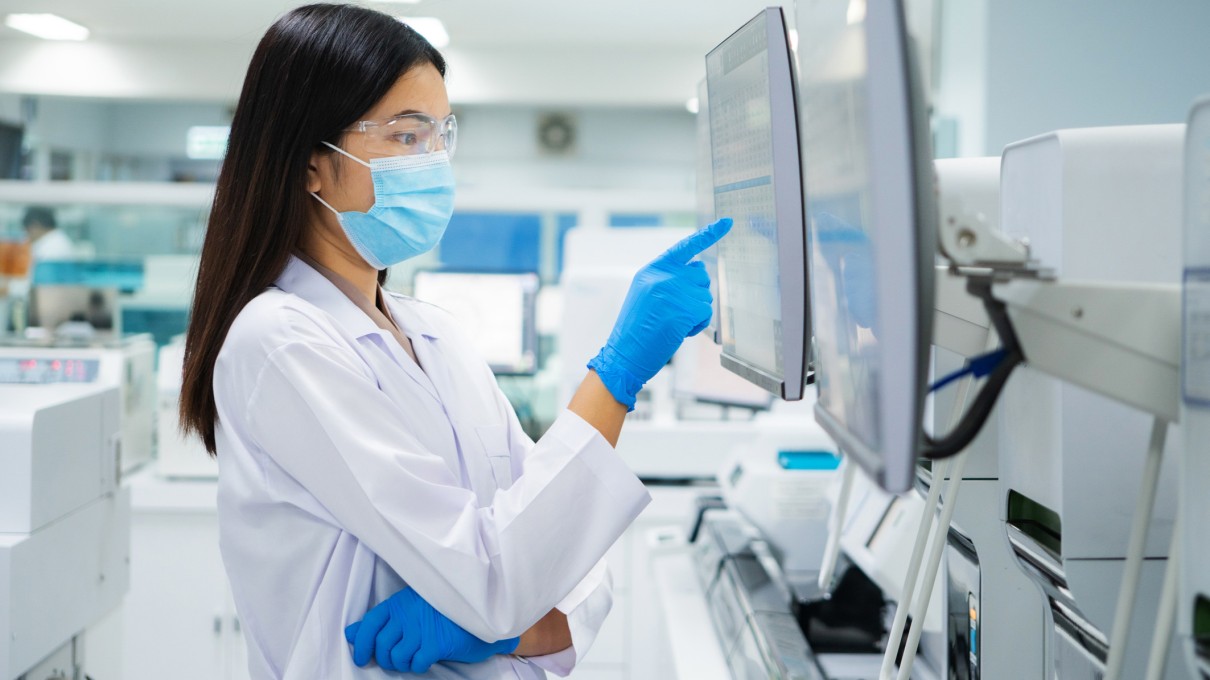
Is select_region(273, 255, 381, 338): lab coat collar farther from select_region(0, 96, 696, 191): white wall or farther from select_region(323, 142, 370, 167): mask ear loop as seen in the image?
select_region(0, 96, 696, 191): white wall

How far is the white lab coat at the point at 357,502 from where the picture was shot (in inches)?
36.3

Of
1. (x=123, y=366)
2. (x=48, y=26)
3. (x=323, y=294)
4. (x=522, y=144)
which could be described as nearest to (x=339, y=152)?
(x=323, y=294)

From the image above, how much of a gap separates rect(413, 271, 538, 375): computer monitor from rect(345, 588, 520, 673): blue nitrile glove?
2.33 metres

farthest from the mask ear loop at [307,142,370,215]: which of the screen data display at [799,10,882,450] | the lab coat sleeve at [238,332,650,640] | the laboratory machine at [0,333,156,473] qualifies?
the laboratory machine at [0,333,156,473]

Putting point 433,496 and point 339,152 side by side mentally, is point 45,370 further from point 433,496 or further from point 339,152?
point 433,496

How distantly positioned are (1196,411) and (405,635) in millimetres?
761

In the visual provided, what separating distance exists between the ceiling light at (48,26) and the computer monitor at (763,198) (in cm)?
392

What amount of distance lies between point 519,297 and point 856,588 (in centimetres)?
194

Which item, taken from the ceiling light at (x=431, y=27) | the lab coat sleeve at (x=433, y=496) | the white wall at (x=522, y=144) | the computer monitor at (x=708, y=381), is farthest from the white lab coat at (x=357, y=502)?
the white wall at (x=522, y=144)

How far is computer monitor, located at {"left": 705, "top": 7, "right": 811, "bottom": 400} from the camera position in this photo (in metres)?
0.90

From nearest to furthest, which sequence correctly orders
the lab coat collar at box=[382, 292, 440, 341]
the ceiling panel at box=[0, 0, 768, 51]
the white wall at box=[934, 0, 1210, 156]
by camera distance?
the lab coat collar at box=[382, 292, 440, 341], the white wall at box=[934, 0, 1210, 156], the ceiling panel at box=[0, 0, 768, 51]

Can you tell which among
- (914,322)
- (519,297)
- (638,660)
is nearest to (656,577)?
(638,660)

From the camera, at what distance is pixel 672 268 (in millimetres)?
1037

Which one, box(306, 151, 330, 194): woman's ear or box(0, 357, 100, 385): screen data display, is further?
box(0, 357, 100, 385): screen data display
